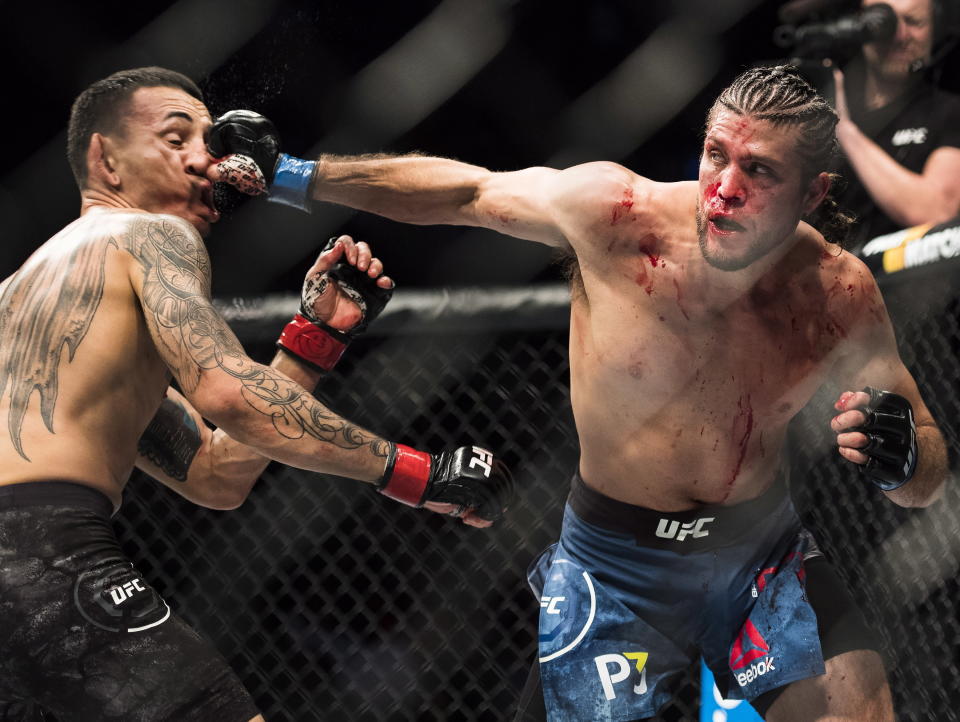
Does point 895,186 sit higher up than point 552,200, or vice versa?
point 552,200

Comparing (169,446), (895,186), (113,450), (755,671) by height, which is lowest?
(755,671)

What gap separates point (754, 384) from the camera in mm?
1803

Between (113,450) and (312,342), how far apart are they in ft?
1.56

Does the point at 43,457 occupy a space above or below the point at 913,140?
above

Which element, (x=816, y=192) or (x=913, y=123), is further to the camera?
(x=913, y=123)

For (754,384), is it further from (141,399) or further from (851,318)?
(141,399)

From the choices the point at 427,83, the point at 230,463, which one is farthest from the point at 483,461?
the point at 427,83

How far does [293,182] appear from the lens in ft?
6.21

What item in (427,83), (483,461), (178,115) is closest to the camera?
(483,461)

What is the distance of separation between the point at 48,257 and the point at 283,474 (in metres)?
1.11

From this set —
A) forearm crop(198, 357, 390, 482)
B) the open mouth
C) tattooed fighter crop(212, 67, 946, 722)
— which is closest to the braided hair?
tattooed fighter crop(212, 67, 946, 722)

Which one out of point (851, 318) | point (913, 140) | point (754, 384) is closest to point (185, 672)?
point (754, 384)

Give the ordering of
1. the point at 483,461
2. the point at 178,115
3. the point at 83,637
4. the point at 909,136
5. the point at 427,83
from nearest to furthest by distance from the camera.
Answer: the point at 83,637 → the point at 483,461 → the point at 178,115 → the point at 909,136 → the point at 427,83

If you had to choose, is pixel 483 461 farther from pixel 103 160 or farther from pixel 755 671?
pixel 103 160
